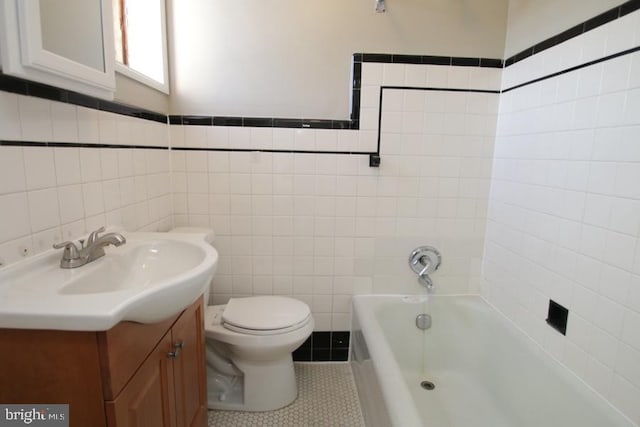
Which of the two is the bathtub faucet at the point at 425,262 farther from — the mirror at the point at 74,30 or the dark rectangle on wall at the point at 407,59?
the mirror at the point at 74,30

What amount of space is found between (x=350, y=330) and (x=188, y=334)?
1112 mm

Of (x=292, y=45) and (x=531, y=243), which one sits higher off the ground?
(x=292, y=45)

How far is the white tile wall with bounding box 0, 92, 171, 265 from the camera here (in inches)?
36.3

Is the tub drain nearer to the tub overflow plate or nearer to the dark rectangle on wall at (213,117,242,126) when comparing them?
the tub overflow plate

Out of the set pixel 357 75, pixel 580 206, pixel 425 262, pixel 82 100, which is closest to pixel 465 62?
pixel 357 75

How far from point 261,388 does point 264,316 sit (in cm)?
38

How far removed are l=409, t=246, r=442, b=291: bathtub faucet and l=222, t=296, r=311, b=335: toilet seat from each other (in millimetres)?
727

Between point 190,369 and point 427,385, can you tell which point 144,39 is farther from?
point 427,385

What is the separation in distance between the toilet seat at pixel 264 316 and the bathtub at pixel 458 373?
1.14 ft

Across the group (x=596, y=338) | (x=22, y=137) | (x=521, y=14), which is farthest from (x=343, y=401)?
(x=521, y=14)

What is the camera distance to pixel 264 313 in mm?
1733

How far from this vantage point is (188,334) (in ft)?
4.27

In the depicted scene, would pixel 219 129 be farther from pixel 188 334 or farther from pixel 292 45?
pixel 188 334

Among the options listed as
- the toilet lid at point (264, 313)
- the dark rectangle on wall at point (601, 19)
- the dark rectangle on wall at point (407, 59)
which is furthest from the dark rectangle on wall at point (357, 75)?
the toilet lid at point (264, 313)
